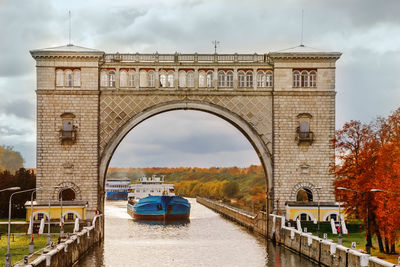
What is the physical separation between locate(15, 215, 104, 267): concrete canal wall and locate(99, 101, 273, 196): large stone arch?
3324mm

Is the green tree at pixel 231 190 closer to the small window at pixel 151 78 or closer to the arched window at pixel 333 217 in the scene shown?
the arched window at pixel 333 217

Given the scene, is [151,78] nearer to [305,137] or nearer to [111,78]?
[111,78]

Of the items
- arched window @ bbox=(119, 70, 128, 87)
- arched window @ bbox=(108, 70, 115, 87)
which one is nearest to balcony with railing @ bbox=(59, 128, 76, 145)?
arched window @ bbox=(108, 70, 115, 87)

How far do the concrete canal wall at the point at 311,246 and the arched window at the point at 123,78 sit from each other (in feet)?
44.5

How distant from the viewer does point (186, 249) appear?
41.0 metres

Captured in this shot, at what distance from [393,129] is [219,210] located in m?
53.5

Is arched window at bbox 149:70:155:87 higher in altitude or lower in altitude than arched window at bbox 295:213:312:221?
higher

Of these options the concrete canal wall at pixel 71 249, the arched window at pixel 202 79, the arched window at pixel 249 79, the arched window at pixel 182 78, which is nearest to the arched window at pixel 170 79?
the arched window at pixel 182 78

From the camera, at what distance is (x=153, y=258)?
36.4 meters

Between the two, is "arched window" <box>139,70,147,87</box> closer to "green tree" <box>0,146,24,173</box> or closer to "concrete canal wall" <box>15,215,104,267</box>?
"concrete canal wall" <box>15,215,104,267</box>

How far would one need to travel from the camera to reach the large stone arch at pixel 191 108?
139 ft

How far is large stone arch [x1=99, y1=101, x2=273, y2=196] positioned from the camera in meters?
42.5

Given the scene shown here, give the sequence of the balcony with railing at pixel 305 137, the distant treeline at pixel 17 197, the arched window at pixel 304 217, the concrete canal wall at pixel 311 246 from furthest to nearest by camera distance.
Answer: the distant treeline at pixel 17 197
the balcony with railing at pixel 305 137
the arched window at pixel 304 217
the concrete canal wall at pixel 311 246

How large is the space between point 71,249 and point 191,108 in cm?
1445
